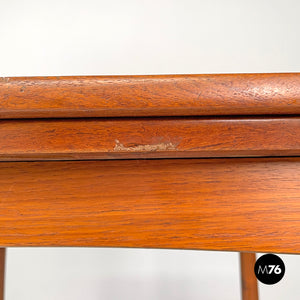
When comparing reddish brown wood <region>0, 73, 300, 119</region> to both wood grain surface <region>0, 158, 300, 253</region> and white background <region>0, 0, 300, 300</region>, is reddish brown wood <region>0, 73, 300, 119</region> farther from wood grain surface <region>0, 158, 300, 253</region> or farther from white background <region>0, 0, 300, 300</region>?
white background <region>0, 0, 300, 300</region>

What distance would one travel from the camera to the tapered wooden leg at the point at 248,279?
1.98 ft

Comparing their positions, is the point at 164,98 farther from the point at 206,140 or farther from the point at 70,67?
the point at 70,67

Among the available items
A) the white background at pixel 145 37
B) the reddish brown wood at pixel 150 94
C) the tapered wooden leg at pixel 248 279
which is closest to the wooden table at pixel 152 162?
the reddish brown wood at pixel 150 94

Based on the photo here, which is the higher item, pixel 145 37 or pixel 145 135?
pixel 145 37

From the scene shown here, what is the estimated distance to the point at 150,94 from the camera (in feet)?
0.69

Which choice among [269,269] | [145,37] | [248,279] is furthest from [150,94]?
[145,37]

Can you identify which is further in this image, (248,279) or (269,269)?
(248,279)

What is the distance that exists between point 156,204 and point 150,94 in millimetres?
69

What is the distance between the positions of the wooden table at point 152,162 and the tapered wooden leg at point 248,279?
40 cm

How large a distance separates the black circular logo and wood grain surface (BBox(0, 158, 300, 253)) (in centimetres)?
5

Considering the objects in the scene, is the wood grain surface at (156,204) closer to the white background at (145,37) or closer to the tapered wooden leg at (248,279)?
the tapered wooden leg at (248,279)

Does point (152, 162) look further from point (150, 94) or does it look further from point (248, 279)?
point (248, 279)

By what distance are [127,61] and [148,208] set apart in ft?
2.28

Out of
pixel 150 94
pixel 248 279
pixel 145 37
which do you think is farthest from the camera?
pixel 145 37
